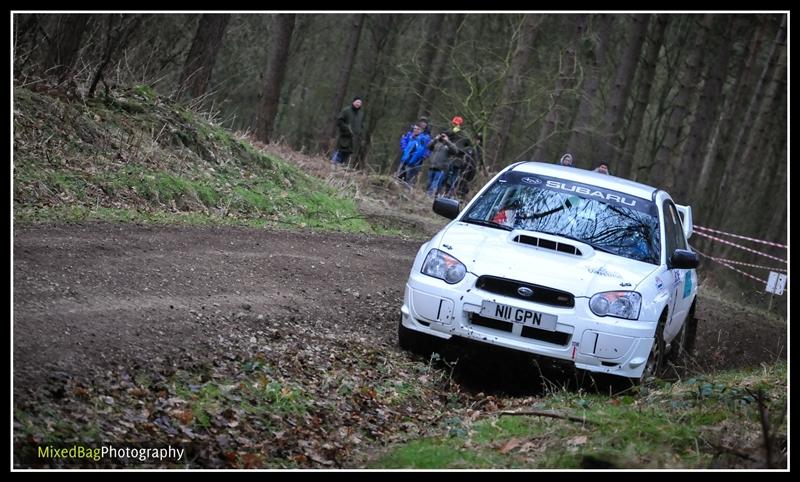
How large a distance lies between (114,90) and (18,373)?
392 inches

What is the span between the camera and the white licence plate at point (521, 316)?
8.08 meters

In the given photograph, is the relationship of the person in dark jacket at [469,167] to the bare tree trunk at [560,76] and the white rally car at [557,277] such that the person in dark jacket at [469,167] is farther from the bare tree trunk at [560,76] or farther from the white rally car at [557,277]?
the white rally car at [557,277]

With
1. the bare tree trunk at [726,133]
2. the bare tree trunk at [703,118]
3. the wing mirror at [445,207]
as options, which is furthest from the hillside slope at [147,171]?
the bare tree trunk at [726,133]

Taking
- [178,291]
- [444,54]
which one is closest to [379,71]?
[444,54]

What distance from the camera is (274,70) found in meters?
23.8

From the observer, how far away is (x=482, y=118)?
71.6ft

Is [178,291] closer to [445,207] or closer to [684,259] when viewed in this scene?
[445,207]

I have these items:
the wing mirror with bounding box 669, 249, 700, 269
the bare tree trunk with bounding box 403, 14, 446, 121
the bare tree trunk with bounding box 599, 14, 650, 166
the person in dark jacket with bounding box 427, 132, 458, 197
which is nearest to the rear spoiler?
the wing mirror with bounding box 669, 249, 700, 269

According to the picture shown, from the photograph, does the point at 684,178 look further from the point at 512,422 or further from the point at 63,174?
the point at 512,422

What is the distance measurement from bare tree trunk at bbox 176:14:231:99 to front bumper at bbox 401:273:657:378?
12180mm

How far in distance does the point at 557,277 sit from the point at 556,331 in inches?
18.4

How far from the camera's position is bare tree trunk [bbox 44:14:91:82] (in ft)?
47.1

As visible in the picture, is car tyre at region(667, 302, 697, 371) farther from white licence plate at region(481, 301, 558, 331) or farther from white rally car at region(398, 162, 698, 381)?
white licence plate at region(481, 301, 558, 331)

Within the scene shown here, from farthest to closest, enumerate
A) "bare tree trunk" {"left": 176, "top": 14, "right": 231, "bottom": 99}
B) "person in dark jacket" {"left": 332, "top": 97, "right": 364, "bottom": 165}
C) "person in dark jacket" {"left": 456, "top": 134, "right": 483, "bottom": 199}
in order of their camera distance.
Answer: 1. "person in dark jacket" {"left": 332, "top": 97, "right": 364, "bottom": 165}
2. "person in dark jacket" {"left": 456, "top": 134, "right": 483, "bottom": 199}
3. "bare tree trunk" {"left": 176, "top": 14, "right": 231, "bottom": 99}
